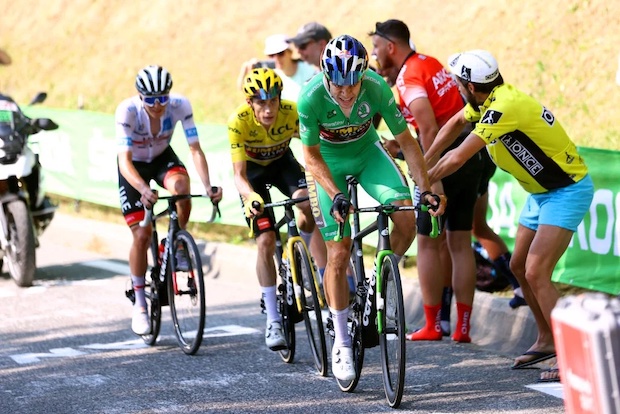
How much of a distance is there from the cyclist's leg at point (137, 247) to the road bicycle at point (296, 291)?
3.93 feet

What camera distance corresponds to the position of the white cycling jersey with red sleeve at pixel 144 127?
8305 mm

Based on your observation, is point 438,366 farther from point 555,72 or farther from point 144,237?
point 555,72

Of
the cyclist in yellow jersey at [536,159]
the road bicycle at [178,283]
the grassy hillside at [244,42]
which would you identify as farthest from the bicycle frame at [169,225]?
the grassy hillside at [244,42]

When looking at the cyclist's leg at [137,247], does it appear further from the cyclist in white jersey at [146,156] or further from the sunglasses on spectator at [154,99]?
the sunglasses on spectator at [154,99]

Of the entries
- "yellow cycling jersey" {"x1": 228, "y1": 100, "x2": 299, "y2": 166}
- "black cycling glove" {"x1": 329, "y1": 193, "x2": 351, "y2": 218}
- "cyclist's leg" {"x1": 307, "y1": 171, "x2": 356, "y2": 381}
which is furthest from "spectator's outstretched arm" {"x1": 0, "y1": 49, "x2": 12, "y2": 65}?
"black cycling glove" {"x1": 329, "y1": 193, "x2": 351, "y2": 218}

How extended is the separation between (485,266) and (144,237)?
2.78 metres

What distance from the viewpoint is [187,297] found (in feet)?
26.5

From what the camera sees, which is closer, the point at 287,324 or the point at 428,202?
the point at 428,202

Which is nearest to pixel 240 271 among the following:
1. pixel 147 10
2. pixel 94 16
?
pixel 147 10

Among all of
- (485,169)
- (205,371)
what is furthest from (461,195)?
(205,371)

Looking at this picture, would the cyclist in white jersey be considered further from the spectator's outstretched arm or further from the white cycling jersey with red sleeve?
the spectator's outstretched arm

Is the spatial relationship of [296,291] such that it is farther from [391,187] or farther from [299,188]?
[391,187]

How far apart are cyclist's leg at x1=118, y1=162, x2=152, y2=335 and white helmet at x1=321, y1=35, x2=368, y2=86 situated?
8.53 feet

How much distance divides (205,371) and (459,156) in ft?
7.44
